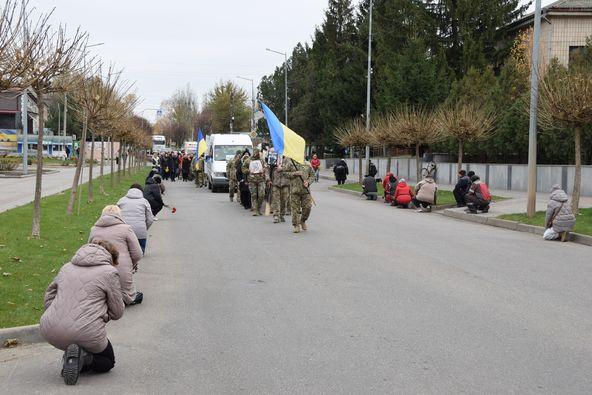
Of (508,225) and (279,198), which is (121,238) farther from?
(508,225)

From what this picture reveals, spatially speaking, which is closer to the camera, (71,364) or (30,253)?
(71,364)

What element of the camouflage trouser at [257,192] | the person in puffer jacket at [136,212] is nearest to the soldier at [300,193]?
the camouflage trouser at [257,192]

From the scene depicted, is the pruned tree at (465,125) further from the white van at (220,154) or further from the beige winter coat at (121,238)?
the beige winter coat at (121,238)

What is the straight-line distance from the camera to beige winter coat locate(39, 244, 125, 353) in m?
5.60

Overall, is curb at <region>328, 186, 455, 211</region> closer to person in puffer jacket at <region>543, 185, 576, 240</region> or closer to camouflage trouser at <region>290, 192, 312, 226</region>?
person in puffer jacket at <region>543, 185, 576, 240</region>

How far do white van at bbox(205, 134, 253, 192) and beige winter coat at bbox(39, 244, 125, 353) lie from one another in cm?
2666

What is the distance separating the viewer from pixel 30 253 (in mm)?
11398

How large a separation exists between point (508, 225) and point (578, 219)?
1718 millimetres

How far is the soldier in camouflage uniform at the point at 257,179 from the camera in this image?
2080cm

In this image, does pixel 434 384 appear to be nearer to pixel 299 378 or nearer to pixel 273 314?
pixel 299 378

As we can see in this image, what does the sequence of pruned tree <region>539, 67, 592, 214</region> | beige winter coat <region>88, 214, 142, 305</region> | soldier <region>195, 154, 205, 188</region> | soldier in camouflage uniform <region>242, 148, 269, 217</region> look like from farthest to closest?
1. soldier <region>195, 154, 205, 188</region>
2. soldier in camouflage uniform <region>242, 148, 269, 217</region>
3. pruned tree <region>539, 67, 592, 214</region>
4. beige winter coat <region>88, 214, 142, 305</region>

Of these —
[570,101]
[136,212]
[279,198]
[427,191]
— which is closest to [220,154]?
[427,191]

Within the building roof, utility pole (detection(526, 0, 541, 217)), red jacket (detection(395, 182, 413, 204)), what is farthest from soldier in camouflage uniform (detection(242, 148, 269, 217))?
the building roof

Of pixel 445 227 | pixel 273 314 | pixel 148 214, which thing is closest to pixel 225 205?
pixel 445 227
